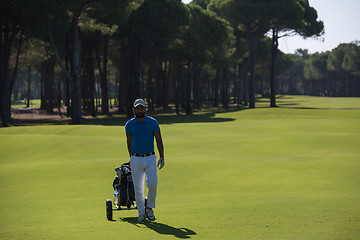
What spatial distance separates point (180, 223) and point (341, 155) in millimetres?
15331

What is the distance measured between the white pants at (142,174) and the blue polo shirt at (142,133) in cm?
17

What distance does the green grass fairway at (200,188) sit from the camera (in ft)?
31.4

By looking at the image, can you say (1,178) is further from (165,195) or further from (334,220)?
(334,220)

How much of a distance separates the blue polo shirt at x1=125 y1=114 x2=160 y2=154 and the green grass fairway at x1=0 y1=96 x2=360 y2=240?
1490 mm

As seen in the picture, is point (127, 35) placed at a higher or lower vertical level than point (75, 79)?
higher

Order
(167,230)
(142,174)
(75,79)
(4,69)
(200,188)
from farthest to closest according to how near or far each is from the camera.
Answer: (75,79)
(4,69)
(200,188)
(142,174)
(167,230)

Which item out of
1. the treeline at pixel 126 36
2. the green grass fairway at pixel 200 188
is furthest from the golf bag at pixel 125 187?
the treeline at pixel 126 36

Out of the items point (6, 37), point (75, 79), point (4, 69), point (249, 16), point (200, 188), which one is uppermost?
point (249, 16)

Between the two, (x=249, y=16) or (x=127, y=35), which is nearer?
(x=127, y=35)

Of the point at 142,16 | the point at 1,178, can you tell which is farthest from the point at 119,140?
the point at 142,16

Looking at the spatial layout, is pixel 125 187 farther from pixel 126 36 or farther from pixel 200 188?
pixel 126 36

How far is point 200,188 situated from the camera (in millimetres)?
16281

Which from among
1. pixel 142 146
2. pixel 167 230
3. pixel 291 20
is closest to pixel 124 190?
pixel 142 146

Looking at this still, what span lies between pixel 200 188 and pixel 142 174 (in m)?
6.56
